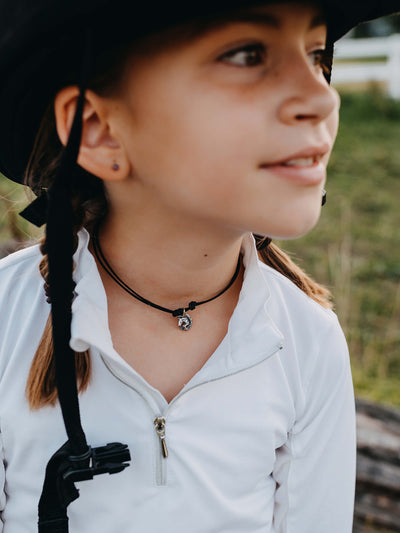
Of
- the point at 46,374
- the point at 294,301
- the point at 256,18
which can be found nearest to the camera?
the point at 256,18

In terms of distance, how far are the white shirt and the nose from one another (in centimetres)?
51

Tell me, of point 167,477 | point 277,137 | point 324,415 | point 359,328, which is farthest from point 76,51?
point 359,328

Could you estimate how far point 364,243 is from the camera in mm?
5199

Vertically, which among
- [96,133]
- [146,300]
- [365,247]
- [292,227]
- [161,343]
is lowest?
[161,343]

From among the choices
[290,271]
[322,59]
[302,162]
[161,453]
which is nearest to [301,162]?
[302,162]

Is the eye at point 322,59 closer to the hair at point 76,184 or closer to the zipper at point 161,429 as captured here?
the hair at point 76,184

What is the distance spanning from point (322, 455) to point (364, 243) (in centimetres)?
374

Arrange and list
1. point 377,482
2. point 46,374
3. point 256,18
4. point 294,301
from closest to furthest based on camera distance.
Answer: point 256,18
point 46,374
point 294,301
point 377,482

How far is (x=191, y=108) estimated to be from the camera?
1166 mm

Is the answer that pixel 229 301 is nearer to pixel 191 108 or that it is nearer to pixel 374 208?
pixel 191 108

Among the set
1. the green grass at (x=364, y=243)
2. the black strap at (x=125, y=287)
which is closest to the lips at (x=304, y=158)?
the black strap at (x=125, y=287)

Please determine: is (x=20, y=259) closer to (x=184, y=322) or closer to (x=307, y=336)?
(x=184, y=322)

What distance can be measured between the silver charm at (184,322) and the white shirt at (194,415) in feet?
0.34

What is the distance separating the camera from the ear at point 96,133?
50.9 inches
